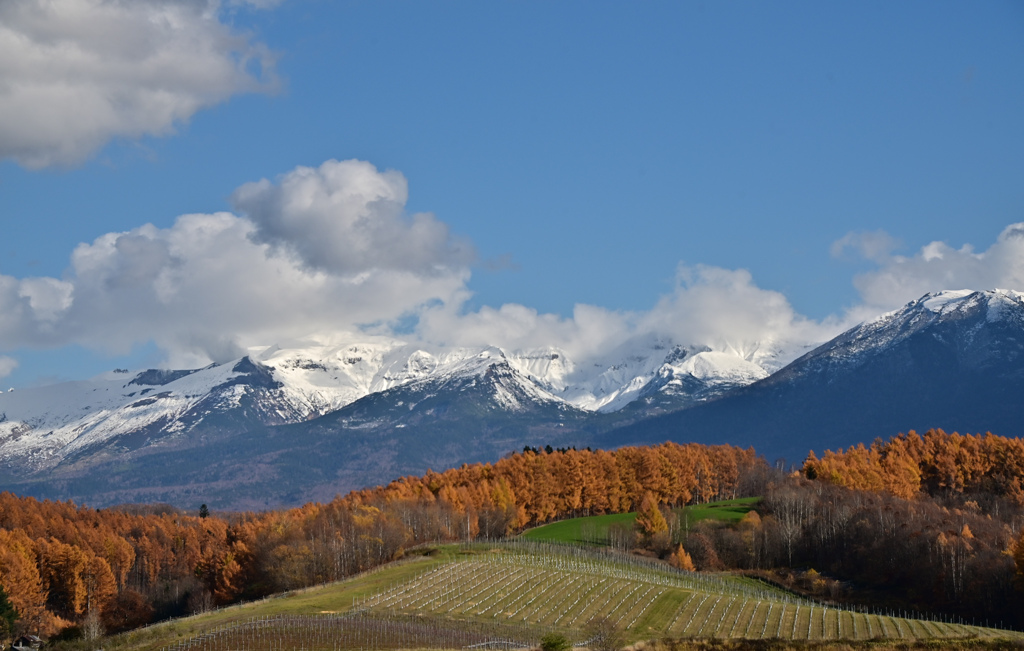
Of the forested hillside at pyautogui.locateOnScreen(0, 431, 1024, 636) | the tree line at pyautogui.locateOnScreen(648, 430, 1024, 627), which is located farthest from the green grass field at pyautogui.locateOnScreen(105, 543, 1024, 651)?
the forested hillside at pyautogui.locateOnScreen(0, 431, 1024, 636)

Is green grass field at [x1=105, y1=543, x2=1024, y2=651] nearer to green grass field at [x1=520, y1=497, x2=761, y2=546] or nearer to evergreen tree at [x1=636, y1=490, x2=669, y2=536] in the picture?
evergreen tree at [x1=636, y1=490, x2=669, y2=536]

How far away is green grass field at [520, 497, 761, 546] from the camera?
562 ft

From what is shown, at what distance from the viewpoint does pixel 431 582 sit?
379 feet

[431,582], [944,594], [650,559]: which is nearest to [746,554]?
[650,559]

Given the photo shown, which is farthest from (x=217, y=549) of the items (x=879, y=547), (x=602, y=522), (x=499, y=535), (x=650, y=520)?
(x=879, y=547)

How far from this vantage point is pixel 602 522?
7264 inches

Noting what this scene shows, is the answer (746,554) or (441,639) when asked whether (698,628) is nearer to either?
(441,639)


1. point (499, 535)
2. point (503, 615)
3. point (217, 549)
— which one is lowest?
point (503, 615)

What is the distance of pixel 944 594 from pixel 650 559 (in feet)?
136

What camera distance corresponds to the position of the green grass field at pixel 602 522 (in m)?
171

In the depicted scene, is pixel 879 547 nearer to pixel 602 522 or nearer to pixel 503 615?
pixel 602 522

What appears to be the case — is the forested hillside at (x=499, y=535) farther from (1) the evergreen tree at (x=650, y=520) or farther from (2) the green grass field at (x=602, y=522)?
(2) the green grass field at (x=602, y=522)

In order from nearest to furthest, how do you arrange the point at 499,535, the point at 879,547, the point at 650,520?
the point at 879,547 < the point at 650,520 < the point at 499,535

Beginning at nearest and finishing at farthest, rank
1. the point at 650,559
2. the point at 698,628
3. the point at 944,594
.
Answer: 1. the point at 698,628
2. the point at 944,594
3. the point at 650,559
